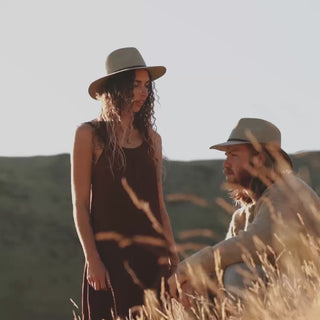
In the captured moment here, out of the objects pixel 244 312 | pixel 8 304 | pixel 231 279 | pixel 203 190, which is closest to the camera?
pixel 244 312

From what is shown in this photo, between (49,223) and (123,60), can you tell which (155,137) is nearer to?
(123,60)

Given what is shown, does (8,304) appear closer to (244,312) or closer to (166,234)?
(166,234)

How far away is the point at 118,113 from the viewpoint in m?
5.22

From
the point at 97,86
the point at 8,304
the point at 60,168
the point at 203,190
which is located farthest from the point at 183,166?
the point at 97,86

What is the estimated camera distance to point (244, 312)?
13.4 ft

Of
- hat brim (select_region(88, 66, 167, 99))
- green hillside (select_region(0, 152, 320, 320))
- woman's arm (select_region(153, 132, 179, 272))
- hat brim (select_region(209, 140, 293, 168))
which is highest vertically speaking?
hat brim (select_region(88, 66, 167, 99))

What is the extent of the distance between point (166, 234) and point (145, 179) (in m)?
0.29

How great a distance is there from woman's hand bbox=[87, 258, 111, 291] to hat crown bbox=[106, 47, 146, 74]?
90 centimetres

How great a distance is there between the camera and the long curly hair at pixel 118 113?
5195 millimetres

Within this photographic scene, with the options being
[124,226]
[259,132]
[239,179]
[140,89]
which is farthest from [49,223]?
[239,179]

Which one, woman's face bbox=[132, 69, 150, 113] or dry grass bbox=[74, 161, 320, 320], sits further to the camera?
woman's face bbox=[132, 69, 150, 113]

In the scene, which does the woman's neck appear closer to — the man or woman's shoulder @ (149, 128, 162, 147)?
woman's shoulder @ (149, 128, 162, 147)

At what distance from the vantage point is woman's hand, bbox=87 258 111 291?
5.08m

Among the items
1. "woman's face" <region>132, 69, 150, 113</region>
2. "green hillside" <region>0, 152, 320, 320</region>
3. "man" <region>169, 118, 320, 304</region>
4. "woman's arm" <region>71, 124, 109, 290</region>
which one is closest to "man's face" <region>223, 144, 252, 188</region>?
"man" <region>169, 118, 320, 304</region>
